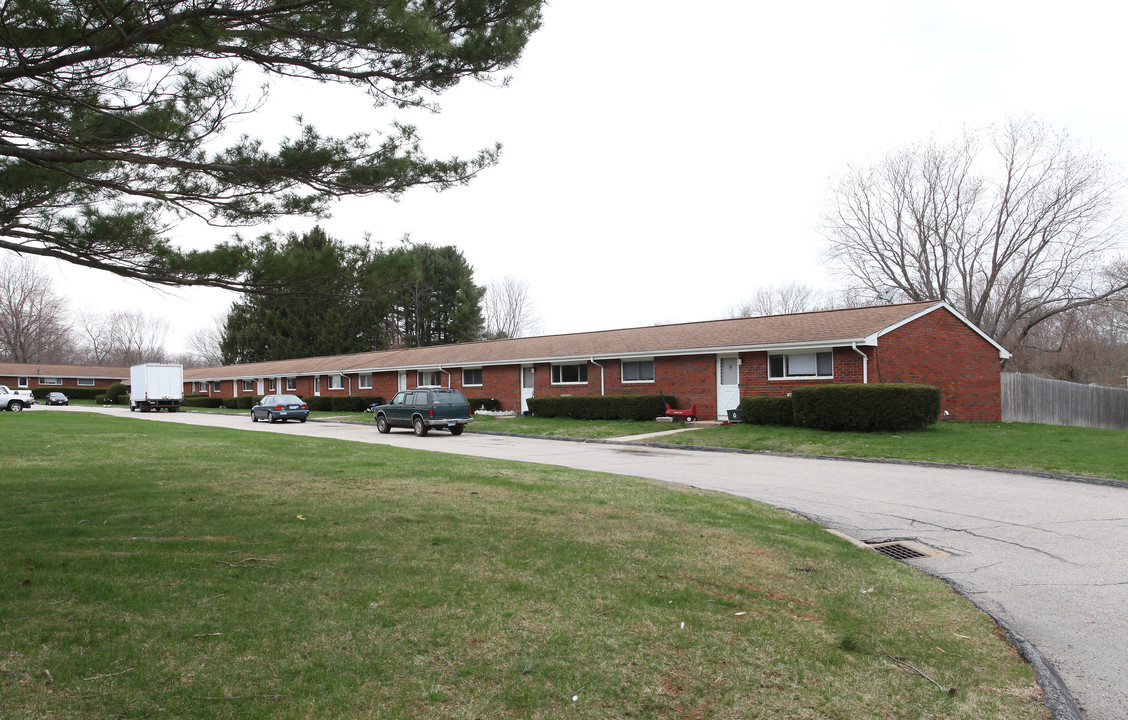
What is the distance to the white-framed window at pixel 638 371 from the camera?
93.5 ft

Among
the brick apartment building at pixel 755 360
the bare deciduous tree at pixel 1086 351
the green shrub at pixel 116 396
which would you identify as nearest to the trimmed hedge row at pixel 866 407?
the brick apartment building at pixel 755 360

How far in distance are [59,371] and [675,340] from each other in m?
69.0

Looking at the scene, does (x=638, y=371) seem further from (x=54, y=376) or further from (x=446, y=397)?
(x=54, y=376)

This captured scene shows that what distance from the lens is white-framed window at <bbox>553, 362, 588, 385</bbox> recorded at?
102 ft

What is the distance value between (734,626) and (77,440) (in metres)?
16.6

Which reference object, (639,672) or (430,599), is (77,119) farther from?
(639,672)

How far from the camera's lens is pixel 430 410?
79.8 ft

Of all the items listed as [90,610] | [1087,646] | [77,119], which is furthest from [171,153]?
[1087,646]

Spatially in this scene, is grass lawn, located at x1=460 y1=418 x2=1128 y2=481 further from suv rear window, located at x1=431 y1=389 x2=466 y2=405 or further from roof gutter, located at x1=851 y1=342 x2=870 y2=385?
suv rear window, located at x1=431 y1=389 x2=466 y2=405

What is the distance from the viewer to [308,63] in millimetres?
7676

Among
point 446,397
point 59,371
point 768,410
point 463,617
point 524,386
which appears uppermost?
point 59,371

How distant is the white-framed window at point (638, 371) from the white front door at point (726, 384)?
3.15m

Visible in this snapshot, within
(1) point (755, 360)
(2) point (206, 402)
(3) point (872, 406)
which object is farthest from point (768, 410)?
(2) point (206, 402)

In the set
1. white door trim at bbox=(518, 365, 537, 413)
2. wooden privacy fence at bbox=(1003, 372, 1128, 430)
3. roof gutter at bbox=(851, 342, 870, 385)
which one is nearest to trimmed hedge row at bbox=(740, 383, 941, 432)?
roof gutter at bbox=(851, 342, 870, 385)
